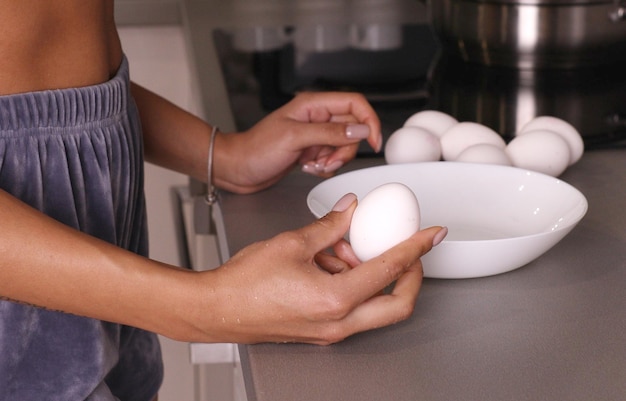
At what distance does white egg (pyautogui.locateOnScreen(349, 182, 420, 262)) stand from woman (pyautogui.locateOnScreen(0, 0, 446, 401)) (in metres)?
0.01

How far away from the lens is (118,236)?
3.20ft

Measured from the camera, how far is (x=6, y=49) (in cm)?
83

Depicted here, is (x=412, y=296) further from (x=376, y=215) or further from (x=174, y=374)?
(x=174, y=374)

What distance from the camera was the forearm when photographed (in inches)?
28.9

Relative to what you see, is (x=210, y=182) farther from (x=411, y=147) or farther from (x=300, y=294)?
(x=300, y=294)

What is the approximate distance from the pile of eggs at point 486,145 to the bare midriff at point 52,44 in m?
0.32

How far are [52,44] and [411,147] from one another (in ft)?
1.27

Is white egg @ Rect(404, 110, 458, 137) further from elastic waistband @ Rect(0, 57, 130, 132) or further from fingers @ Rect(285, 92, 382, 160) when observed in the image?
elastic waistband @ Rect(0, 57, 130, 132)

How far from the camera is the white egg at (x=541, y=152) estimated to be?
103cm

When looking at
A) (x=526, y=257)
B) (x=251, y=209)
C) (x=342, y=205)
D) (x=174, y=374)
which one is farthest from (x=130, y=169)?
(x=174, y=374)

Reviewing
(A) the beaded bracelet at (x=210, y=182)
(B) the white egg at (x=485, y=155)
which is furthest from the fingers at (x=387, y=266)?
(A) the beaded bracelet at (x=210, y=182)

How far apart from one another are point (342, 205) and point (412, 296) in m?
0.10

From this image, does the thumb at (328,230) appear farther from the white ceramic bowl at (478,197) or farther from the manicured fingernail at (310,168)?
the manicured fingernail at (310,168)

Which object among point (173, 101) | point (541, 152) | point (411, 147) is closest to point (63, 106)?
point (411, 147)
